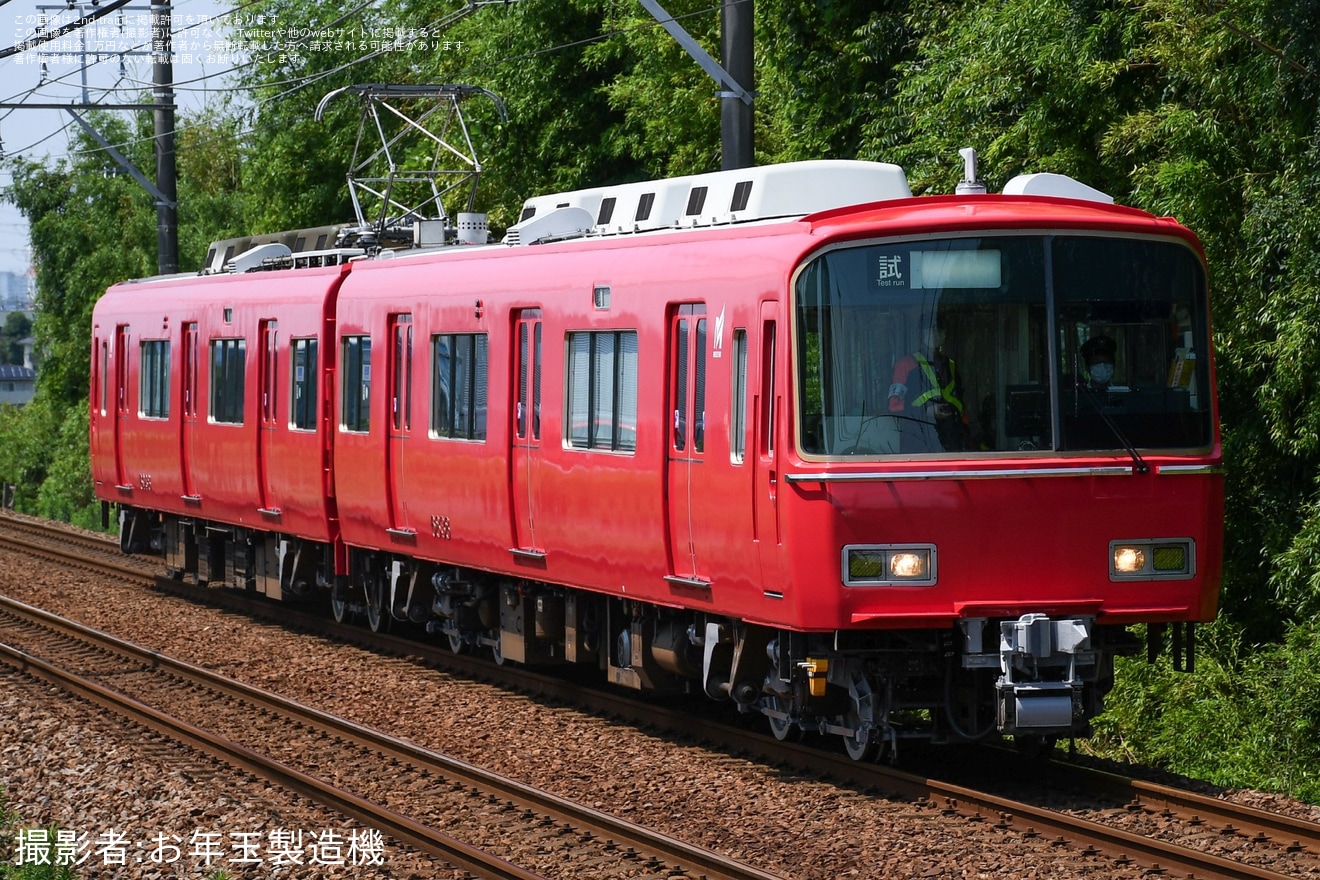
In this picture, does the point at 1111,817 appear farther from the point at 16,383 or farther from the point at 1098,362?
the point at 16,383

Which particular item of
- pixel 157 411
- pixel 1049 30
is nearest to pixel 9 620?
pixel 157 411

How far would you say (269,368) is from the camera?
61.4 ft

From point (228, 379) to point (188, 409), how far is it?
4.31 ft

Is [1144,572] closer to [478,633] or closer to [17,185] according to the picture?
[478,633]

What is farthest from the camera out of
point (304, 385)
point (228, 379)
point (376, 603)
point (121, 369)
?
point (121, 369)

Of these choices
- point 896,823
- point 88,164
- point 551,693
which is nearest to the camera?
point 896,823

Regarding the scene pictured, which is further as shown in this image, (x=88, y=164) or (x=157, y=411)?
(x=88, y=164)

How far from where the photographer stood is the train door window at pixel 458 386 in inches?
561

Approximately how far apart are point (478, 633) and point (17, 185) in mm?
38972

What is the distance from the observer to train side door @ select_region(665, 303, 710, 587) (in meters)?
11.3

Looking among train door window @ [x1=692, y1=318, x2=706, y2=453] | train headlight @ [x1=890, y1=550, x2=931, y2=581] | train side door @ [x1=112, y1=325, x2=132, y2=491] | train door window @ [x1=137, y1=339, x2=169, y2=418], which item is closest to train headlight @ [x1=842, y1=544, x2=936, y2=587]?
train headlight @ [x1=890, y1=550, x2=931, y2=581]

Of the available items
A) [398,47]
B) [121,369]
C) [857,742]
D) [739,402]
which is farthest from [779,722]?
[398,47]

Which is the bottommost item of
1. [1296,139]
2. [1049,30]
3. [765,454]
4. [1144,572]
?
[1144,572]

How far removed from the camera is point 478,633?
15.8 metres
